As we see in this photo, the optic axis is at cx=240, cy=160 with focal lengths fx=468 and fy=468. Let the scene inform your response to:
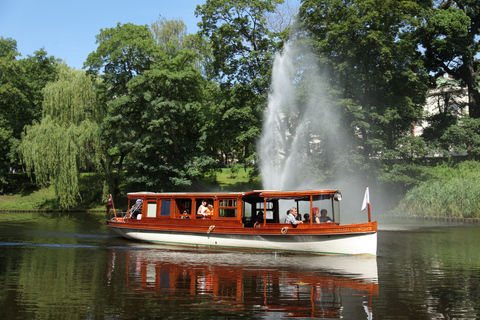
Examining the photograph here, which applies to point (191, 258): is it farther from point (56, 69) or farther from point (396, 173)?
point (56, 69)

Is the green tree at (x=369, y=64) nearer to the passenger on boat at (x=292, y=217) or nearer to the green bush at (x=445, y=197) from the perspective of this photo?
the green bush at (x=445, y=197)

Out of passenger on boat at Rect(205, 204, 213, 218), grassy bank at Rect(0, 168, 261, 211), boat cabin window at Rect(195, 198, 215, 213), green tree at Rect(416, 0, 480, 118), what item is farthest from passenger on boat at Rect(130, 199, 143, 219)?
green tree at Rect(416, 0, 480, 118)

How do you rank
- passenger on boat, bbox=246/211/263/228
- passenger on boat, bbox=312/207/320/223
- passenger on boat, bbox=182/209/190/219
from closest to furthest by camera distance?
passenger on boat, bbox=312/207/320/223 < passenger on boat, bbox=246/211/263/228 < passenger on boat, bbox=182/209/190/219

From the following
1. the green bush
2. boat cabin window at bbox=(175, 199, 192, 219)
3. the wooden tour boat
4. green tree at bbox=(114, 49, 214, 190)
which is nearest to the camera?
the wooden tour boat

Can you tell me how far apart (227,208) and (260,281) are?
349 inches

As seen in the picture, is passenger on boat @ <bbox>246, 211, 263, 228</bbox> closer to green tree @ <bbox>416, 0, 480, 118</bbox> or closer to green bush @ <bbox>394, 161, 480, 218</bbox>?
green bush @ <bbox>394, 161, 480, 218</bbox>

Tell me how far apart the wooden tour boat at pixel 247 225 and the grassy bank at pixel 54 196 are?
75.2 feet

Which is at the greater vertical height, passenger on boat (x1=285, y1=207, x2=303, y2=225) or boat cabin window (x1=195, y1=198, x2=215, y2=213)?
boat cabin window (x1=195, y1=198, x2=215, y2=213)

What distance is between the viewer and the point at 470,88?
187ft

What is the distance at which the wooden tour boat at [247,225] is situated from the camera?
2070 cm

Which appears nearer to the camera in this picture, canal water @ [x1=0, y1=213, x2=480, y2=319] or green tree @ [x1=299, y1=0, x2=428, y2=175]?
canal water @ [x1=0, y1=213, x2=480, y2=319]

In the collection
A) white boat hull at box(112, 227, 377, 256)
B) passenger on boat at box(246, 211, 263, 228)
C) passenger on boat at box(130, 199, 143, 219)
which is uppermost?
passenger on boat at box(130, 199, 143, 219)

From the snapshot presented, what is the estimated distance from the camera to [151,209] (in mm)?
26656

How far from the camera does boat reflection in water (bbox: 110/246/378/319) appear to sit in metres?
12.2
